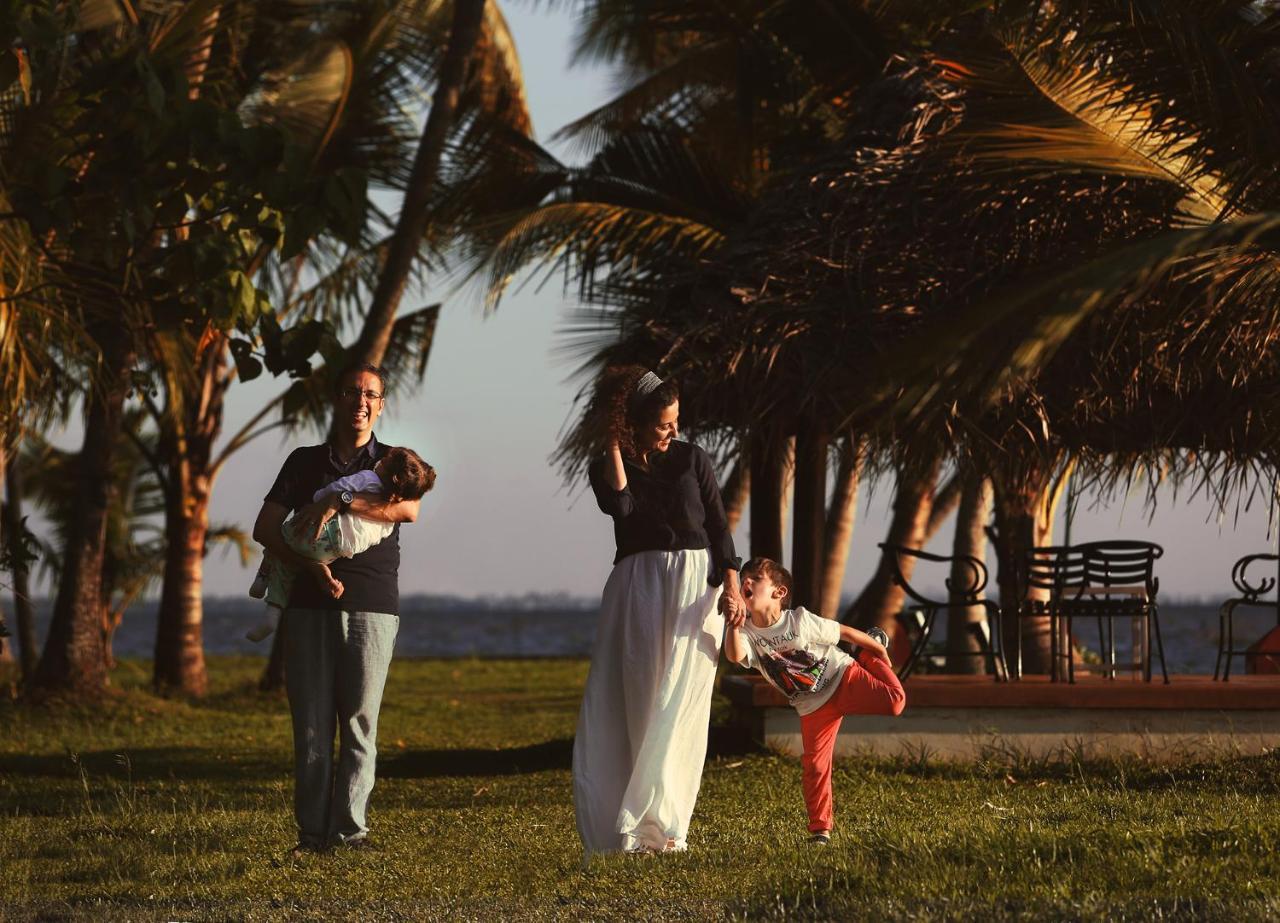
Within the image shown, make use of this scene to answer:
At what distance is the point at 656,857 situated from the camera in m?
5.90

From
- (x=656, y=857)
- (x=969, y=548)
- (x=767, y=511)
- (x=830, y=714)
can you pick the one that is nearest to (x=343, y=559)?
(x=656, y=857)

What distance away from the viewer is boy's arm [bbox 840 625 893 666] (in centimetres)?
640

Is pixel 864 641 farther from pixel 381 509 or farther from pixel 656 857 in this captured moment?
pixel 381 509

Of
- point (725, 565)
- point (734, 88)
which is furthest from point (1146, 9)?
point (734, 88)

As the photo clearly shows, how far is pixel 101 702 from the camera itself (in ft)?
49.5

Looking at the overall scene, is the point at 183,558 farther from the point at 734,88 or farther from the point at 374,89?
the point at 734,88

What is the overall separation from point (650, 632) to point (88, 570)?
10797mm

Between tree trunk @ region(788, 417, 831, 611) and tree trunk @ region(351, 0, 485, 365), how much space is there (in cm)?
431

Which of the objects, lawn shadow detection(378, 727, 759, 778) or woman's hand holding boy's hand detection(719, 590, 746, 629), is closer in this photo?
woman's hand holding boy's hand detection(719, 590, 746, 629)

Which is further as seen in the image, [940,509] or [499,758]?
[940,509]

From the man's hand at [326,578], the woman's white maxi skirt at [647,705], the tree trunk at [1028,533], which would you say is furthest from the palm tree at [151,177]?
the tree trunk at [1028,533]

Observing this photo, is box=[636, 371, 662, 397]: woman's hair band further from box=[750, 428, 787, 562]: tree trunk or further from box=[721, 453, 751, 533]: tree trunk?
box=[721, 453, 751, 533]: tree trunk

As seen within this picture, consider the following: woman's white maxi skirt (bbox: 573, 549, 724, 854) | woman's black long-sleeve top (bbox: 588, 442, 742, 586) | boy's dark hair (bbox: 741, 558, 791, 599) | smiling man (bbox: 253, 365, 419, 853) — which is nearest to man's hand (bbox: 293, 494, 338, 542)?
smiling man (bbox: 253, 365, 419, 853)

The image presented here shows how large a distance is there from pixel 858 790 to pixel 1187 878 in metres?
3.47
